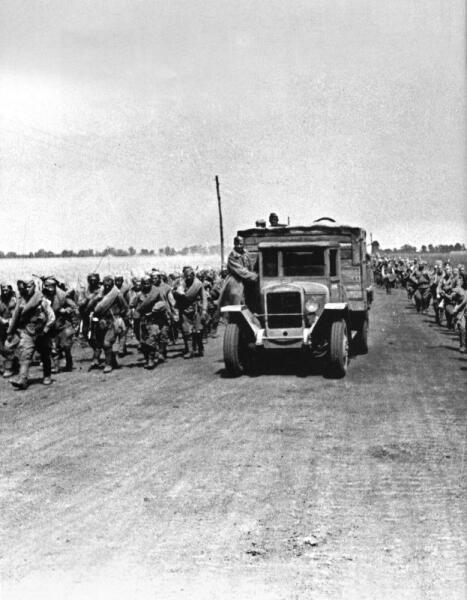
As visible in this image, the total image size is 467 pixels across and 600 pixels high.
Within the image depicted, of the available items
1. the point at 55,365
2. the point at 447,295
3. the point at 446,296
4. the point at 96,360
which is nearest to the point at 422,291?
the point at 447,295

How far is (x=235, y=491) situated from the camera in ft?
21.7

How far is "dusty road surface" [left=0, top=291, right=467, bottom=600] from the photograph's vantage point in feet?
15.8

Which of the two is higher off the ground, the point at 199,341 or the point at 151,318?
the point at 151,318

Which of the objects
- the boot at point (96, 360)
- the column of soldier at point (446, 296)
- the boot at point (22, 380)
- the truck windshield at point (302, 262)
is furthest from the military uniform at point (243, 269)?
the column of soldier at point (446, 296)

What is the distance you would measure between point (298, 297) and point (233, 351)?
1451 mm

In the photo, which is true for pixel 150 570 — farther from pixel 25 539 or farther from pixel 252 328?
pixel 252 328

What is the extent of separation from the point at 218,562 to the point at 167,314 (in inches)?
373

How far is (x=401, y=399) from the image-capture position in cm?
1077

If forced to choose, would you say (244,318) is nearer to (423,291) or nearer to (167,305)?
(167,305)

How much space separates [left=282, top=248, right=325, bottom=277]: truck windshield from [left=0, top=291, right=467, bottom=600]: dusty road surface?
2.38 metres

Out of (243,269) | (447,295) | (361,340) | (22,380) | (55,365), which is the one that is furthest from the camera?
(447,295)

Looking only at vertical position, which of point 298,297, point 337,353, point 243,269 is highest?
point 243,269

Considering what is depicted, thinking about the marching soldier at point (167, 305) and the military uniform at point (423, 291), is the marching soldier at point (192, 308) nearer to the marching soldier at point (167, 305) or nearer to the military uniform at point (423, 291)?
the marching soldier at point (167, 305)

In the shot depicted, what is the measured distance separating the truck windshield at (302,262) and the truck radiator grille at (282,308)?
69cm
